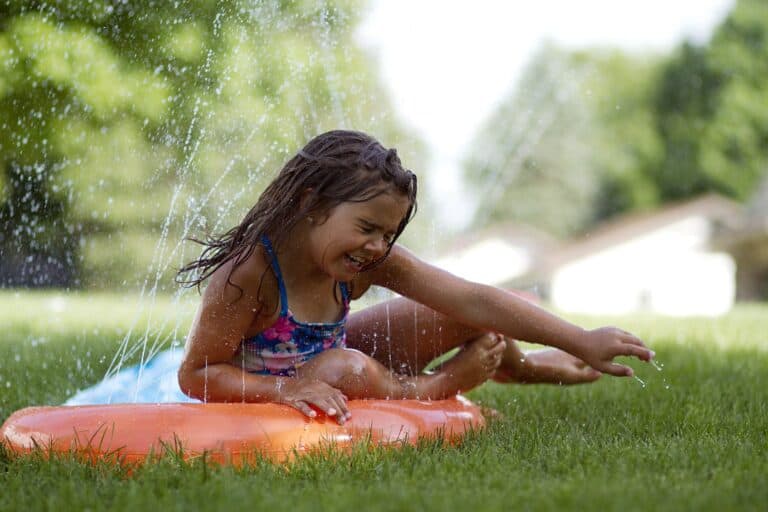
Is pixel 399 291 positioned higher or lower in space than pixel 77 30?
lower

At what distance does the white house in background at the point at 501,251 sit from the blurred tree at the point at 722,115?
5.02m

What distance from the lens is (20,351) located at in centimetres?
513

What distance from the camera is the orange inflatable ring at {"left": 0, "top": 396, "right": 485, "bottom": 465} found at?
2.41m

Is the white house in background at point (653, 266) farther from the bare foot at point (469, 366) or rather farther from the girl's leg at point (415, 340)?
the bare foot at point (469, 366)

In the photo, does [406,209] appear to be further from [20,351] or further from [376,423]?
[20,351]

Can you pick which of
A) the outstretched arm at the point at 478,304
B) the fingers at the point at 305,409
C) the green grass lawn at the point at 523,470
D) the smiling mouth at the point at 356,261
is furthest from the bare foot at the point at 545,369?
the fingers at the point at 305,409

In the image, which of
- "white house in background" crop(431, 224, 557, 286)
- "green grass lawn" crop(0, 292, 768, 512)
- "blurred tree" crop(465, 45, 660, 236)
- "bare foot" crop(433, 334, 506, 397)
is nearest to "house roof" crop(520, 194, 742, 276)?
"blurred tree" crop(465, 45, 660, 236)

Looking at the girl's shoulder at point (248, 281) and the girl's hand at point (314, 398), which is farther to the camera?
the girl's shoulder at point (248, 281)

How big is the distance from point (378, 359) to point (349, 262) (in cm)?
67

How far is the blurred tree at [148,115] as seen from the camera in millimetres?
10164

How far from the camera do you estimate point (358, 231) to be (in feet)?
8.59

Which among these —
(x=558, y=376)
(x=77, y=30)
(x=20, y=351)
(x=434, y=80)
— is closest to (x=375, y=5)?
(x=434, y=80)

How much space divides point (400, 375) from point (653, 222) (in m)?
24.9

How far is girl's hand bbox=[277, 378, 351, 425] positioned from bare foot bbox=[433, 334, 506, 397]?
536mm
